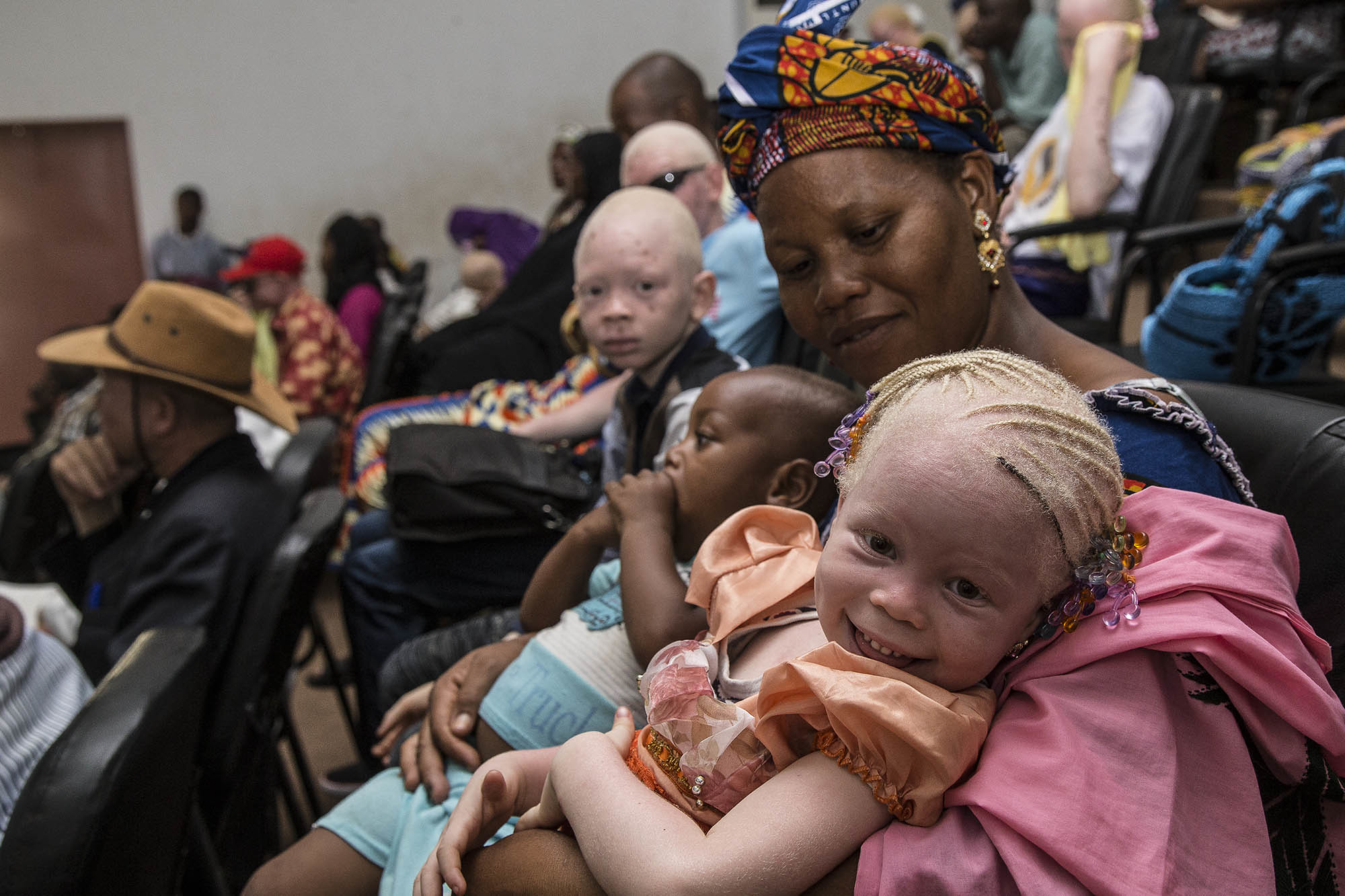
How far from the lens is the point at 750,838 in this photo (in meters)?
0.83

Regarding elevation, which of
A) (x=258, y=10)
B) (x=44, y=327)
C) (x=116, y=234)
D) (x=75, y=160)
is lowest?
(x=44, y=327)

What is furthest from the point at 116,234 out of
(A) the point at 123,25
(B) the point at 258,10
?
(B) the point at 258,10

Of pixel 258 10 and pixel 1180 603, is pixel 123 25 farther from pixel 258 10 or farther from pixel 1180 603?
pixel 1180 603

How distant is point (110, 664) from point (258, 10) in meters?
8.21

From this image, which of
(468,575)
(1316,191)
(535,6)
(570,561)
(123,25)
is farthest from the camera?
(535,6)

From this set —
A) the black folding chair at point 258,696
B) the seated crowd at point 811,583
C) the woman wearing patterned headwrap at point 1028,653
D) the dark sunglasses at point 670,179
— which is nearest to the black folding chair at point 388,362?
the seated crowd at point 811,583

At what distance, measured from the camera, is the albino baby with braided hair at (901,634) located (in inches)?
32.7

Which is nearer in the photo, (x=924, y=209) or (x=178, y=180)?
(x=924, y=209)

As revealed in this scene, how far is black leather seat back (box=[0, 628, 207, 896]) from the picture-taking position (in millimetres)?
1218

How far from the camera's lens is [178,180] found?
8.84 meters

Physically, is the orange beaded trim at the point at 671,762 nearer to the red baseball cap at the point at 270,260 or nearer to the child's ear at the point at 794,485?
the child's ear at the point at 794,485

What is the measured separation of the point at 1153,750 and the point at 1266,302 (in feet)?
6.62

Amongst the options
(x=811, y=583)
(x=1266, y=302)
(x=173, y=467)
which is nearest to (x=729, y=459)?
(x=811, y=583)

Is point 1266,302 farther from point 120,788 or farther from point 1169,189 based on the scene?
point 120,788
